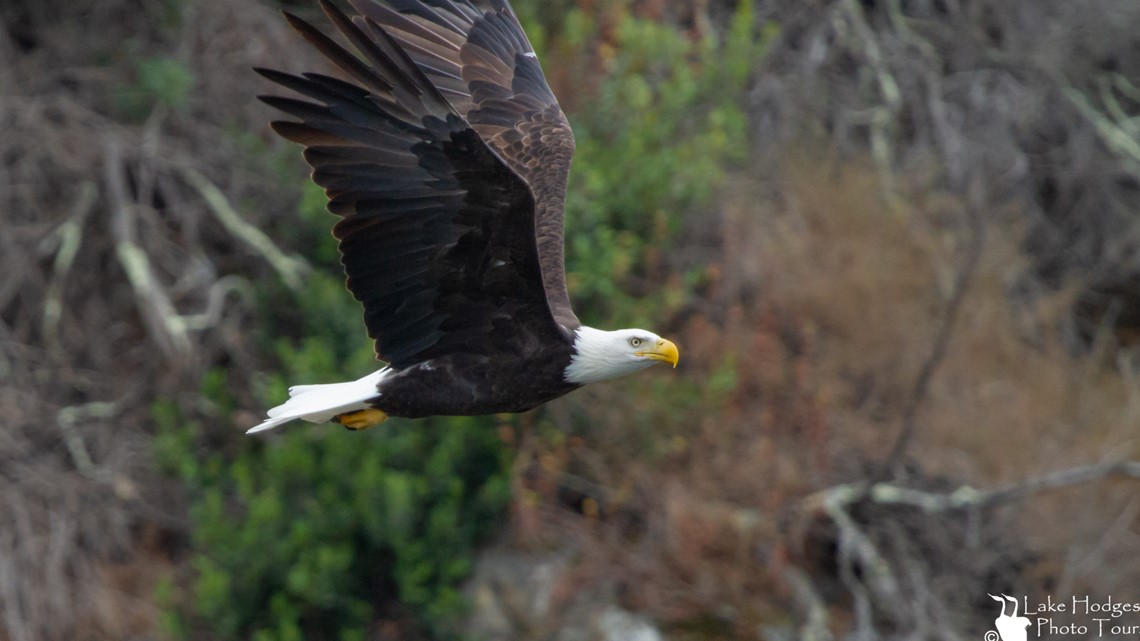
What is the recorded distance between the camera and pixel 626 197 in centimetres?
957

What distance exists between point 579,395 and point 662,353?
369cm

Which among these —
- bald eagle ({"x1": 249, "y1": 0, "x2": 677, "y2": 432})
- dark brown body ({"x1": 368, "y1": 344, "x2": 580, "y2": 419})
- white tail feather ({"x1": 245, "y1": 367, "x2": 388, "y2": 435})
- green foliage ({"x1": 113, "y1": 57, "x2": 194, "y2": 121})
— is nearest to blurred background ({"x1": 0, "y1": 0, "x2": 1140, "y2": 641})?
green foliage ({"x1": 113, "y1": 57, "x2": 194, "y2": 121})

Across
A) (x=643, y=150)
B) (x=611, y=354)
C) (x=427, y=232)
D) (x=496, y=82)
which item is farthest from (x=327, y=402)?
(x=643, y=150)

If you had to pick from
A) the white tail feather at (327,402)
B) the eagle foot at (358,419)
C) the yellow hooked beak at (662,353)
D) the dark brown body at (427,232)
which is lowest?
the eagle foot at (358,419)

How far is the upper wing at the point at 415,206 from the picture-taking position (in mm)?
4988

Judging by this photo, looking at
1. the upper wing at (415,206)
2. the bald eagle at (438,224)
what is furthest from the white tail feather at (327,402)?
the upper wing at (415,206)

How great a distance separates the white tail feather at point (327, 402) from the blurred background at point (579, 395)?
2932 millimetres

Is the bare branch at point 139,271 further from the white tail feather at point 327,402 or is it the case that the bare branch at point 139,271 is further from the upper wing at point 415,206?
the upper wing at point 415,206

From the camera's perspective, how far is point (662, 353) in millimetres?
5715

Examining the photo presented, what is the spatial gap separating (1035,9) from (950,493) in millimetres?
3751

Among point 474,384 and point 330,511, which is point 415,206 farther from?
point 330,511

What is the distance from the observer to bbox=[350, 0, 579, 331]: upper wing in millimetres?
6402

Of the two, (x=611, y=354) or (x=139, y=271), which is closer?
(x=611, y=354)

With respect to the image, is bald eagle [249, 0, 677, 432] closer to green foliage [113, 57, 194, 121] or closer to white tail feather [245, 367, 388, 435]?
white tail feather [245, 367, 388, 435]
